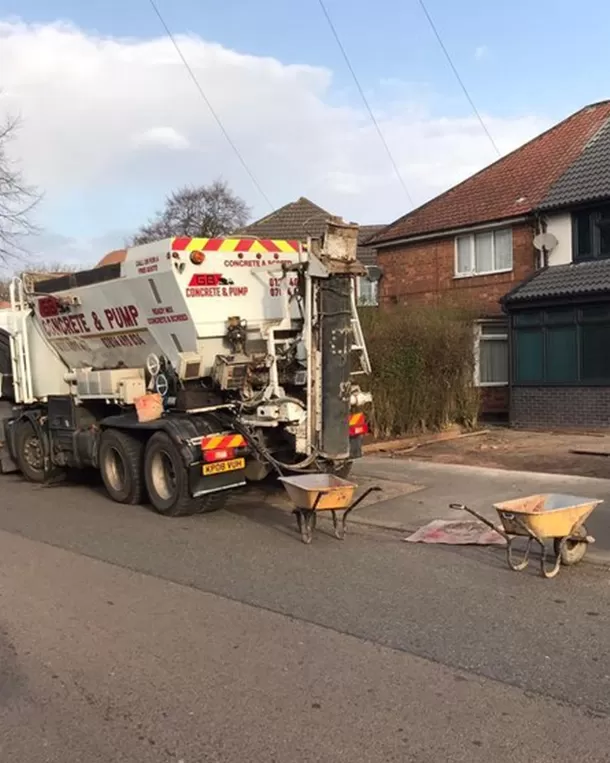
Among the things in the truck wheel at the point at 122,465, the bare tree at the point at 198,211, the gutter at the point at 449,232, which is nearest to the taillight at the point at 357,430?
the truck wheel at the point at 122,465

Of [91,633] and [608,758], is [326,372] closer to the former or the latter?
[91,633]

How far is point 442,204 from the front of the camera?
924 inches

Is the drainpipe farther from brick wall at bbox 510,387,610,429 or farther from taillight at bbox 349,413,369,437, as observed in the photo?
taillight at bbox 349,413,369,437

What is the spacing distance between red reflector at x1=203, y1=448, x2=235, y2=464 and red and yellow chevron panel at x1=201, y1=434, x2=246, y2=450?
4cm

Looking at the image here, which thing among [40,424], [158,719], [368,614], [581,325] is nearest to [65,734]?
[158,719]

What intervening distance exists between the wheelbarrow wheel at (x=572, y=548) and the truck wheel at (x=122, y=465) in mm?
5336

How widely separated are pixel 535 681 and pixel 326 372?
511cm

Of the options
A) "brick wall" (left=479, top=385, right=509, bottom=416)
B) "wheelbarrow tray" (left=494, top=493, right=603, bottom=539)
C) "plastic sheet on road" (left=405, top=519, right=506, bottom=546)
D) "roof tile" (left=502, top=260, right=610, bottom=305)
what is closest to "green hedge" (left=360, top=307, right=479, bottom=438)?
"roof tile" (left=502, top=260, right=610, bottom=305)

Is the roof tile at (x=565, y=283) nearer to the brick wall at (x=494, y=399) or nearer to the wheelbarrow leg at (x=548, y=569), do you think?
the brick wall at (x=494, y=399)

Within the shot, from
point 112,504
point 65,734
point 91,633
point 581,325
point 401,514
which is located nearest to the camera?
point 65,734

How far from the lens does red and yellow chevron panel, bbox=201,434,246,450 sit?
9.05 metres

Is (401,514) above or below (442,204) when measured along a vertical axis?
below

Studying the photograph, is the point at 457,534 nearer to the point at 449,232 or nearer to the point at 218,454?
the point at 218,454

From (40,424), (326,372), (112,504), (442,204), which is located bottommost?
(112,504)
